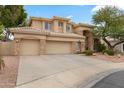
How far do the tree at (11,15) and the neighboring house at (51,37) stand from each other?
381 centimetres

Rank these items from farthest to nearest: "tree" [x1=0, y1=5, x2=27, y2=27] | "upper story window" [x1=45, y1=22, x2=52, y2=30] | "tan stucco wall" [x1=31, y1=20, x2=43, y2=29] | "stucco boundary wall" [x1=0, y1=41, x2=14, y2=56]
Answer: "upper story window" [x1=45, y1=22, x2=52, y2=30] < "tree" [x1=0, y1=5, x2=27, y2=27] < "tan stucco wall" [x1=31, y1=20, x2=43, y2=29] < "stucco boundary wall" [x1=0, y1=41, x2=14, y2=56]

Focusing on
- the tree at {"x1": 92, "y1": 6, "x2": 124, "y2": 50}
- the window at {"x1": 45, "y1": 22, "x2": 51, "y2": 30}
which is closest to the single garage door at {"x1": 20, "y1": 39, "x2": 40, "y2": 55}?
the window at {"x1": 45, "y1": 22, "x2": 51, "y2": 30}

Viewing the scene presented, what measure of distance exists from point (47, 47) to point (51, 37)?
149cm

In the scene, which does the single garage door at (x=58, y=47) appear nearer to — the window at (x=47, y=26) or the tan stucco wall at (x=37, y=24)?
the window at (x=47, y=26)

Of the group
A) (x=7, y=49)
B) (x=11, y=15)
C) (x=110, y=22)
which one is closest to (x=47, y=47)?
(x=7, y=49)

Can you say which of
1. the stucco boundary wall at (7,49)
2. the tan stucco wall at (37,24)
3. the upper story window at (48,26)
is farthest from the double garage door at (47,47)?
the tan stucco wall at (37,24)

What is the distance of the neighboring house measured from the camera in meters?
20.6

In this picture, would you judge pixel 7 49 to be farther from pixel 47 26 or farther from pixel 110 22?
pixel 110 22

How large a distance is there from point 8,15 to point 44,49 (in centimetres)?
961

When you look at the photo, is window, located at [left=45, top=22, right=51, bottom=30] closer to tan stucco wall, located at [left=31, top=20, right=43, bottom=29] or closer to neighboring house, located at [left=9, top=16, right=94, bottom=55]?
neighboring house, located at [left=9, top=16, right=94, bottom=55]

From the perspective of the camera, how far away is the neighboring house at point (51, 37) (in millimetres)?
20609

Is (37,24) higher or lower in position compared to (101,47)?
higher

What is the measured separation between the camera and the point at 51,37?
23125 millimetres

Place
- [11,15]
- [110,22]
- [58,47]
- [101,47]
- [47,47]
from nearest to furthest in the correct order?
[47,47] < [58,47] < [110,22] < [11,15] < [101,47]
